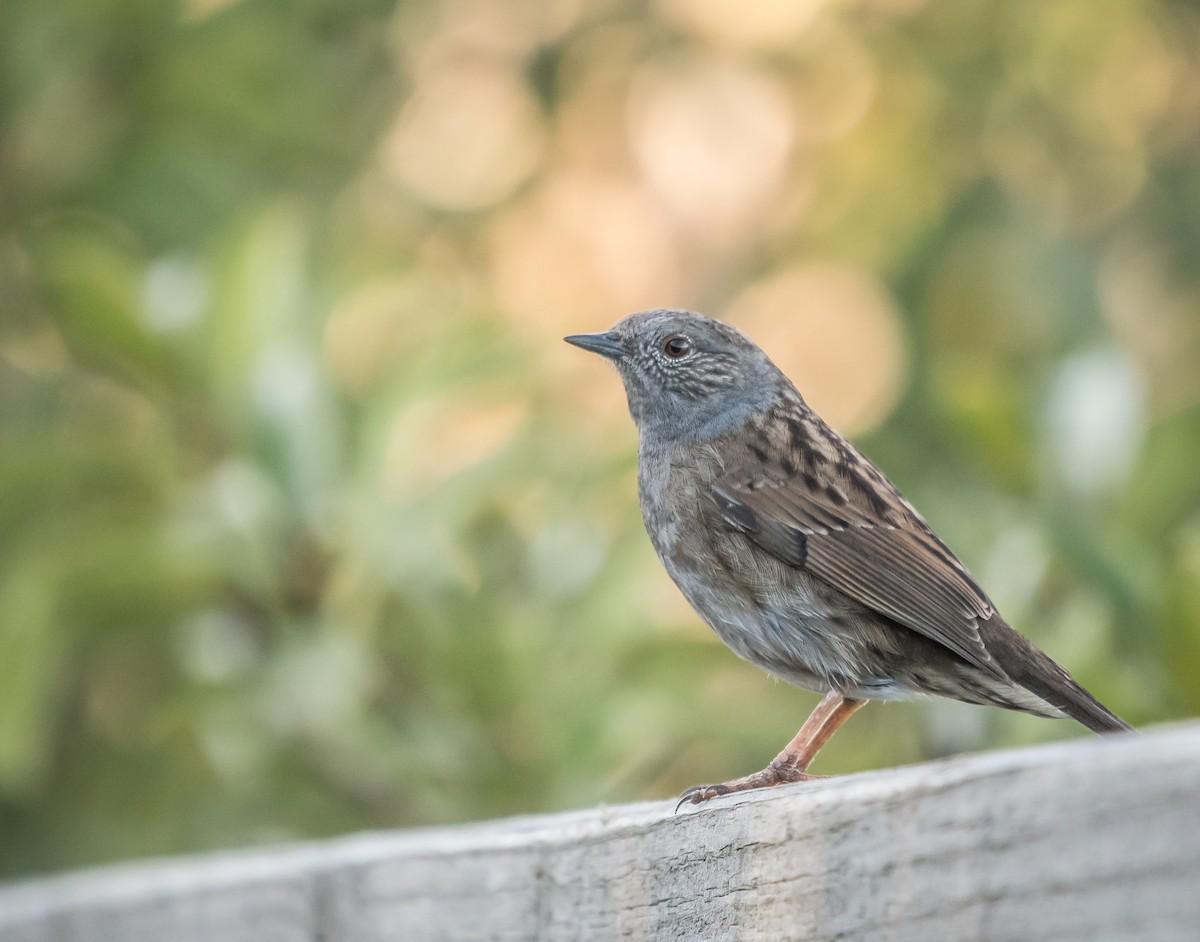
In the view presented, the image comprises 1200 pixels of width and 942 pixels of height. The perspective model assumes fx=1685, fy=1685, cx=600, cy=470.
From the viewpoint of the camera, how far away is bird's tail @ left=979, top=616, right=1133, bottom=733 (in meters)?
2.44

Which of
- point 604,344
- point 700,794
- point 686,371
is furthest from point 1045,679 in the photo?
point 604,344

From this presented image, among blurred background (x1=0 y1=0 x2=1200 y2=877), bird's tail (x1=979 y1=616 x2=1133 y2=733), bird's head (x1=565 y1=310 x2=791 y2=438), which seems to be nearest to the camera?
bird's tail (x1=979 y1=616 x2=1133 y2=733)

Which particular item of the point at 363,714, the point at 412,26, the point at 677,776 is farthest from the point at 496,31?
the point at 363,714

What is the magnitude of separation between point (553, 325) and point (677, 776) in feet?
9.65

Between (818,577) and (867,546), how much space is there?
0.13m

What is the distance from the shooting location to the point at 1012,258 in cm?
691

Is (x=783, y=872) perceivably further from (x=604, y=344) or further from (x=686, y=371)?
(x=604, y=344)

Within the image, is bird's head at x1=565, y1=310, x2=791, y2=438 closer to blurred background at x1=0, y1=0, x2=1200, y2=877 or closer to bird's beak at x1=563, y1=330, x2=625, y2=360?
bird's beak at x1=563, y1=330, x2=625, y2=360

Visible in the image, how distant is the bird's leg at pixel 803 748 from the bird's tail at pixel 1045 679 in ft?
1.02

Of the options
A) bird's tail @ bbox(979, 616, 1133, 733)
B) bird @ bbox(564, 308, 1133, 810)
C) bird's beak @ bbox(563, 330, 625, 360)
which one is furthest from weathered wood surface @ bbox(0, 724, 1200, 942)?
bird's beak @ bbox(563, 330, 625, 360)

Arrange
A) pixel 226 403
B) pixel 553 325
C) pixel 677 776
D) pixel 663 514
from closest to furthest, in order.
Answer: pixel 663 514 < pixel 226 403 < pixel 677 776 < pixel 553 325

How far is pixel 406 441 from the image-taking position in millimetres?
4074

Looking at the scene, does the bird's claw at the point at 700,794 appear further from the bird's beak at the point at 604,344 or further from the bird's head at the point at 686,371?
the bird's beak at the point at 604,344

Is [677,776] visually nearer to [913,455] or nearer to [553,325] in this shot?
[913,455]
